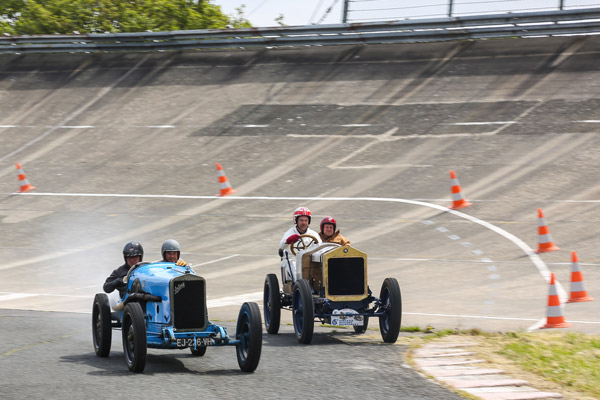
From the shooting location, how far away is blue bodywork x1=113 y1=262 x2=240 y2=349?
905cm

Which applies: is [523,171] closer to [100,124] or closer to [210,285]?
[210,285]

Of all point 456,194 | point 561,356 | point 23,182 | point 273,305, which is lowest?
point 561,356

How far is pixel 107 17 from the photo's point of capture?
44.0 metres

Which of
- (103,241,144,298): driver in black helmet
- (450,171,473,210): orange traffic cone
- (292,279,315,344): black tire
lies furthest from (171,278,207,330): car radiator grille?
(450,171,473,210): orange traffic cone

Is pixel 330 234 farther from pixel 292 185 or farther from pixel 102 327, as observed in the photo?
pixel 292 185

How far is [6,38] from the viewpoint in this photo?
3659 centimetres

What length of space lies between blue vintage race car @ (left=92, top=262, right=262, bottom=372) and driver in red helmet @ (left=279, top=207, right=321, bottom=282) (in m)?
2.66

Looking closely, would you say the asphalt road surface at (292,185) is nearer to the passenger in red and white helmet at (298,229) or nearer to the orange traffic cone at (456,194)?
the orange traffic cone at (456,194)

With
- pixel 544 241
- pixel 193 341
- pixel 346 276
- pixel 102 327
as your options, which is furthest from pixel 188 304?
pixel 544 241

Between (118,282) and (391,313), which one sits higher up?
(118,282)

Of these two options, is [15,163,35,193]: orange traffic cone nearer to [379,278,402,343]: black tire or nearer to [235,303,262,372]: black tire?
[379,278,402,343]: black tire

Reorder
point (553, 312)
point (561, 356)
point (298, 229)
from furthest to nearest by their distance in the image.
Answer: point (298, 229)
point (553, 312)
point (561, 356)

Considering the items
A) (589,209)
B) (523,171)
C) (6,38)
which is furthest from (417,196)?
(6,38)

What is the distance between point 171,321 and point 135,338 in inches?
21.7
